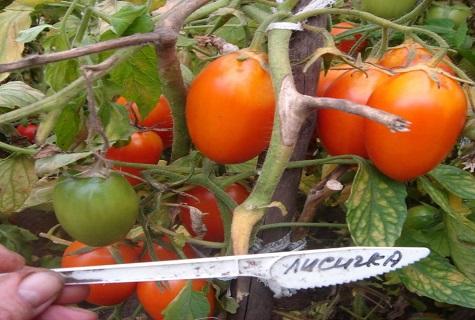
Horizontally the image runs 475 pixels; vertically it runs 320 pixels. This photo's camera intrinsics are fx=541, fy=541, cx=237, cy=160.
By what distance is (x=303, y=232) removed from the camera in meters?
1.02

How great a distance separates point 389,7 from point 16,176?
768 mm

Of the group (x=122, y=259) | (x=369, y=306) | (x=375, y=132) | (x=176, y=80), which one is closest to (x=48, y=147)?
(x=176, y=80)

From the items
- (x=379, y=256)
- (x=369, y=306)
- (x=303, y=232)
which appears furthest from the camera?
(x=369, y=306)

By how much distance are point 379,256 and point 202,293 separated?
1.28ft

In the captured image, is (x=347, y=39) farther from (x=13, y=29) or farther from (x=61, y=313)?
(x=61, y=313)

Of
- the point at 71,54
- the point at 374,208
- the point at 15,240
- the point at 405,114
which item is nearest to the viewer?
the point at 71,54

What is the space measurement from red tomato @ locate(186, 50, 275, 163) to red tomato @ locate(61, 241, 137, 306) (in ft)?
1.05

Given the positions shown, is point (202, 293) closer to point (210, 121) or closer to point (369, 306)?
point (210, 121)

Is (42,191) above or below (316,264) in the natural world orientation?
below

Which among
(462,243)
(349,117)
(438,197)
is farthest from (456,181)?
(349,117)

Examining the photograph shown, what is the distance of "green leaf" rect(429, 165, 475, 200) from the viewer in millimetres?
847

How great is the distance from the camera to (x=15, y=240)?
1.45m

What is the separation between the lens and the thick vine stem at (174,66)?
658 mm

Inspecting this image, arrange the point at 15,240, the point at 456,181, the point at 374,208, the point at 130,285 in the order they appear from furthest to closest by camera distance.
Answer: the point at 15,240 → the point at 130,285 → the point at 456,181 → the point at 374,208
